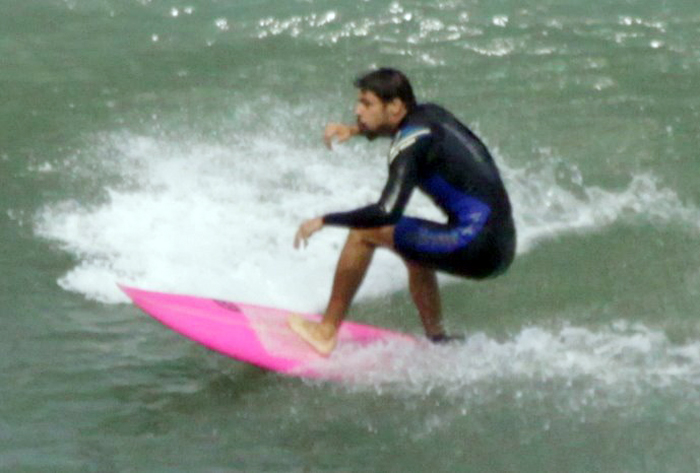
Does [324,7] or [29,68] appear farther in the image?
[324,7]

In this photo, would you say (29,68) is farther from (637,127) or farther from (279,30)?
(637,127)

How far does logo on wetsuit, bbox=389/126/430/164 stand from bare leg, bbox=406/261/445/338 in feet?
2.36

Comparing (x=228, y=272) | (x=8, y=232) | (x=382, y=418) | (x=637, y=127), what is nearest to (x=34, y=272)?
(x=8, y=232)

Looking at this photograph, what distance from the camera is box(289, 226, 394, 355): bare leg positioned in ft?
20.0

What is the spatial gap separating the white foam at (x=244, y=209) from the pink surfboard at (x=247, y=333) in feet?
1.90

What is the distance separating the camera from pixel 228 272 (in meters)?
7.46

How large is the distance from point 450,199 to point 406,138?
0.38m

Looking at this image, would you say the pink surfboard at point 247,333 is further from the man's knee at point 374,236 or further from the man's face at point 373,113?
the man's face at point 373,113

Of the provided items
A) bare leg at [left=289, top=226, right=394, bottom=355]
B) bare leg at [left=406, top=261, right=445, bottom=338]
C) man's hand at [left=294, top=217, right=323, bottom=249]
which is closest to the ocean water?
bare leg at [left=406, top=261, right=445, bottom=338]

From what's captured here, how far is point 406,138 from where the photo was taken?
5836 millimetres

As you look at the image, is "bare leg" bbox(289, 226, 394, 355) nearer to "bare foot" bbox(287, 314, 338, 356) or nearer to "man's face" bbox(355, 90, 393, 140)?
"bare foot" bbox(287, 314, 338, 356)

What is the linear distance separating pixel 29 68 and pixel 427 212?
3.76m

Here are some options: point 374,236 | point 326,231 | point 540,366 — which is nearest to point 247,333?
point 374,236

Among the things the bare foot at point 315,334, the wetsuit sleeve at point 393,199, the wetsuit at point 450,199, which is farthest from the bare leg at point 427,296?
the wetsuit sleeve at point 393,199
